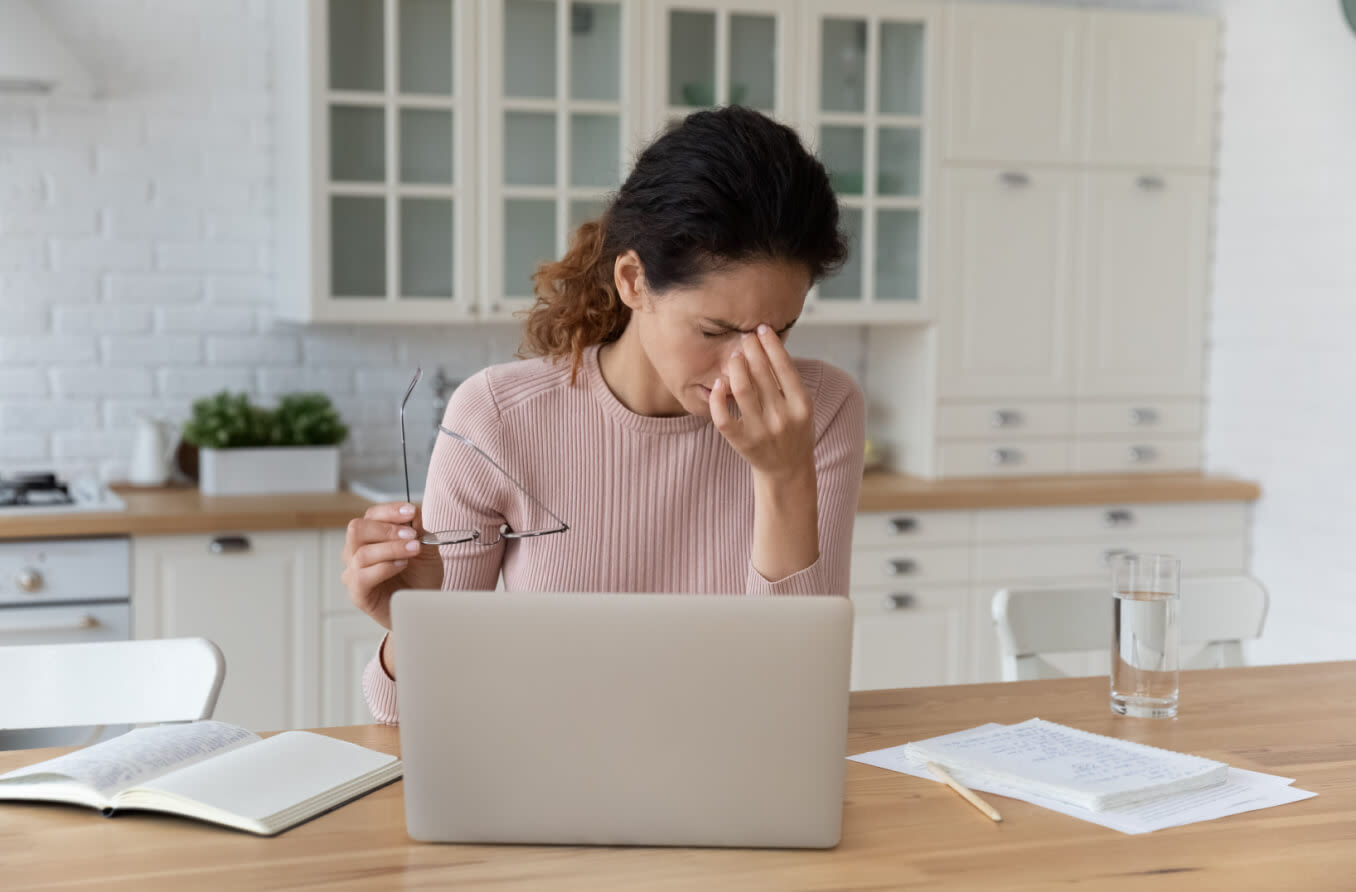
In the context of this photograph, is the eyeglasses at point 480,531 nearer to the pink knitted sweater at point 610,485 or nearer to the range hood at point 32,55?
the pink knitted sweater at point 610,485

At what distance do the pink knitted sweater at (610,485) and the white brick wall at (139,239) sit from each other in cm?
188

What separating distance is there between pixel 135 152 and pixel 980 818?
9.25ft

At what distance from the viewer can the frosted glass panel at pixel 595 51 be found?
11.0 feet

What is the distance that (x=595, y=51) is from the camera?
133 inches

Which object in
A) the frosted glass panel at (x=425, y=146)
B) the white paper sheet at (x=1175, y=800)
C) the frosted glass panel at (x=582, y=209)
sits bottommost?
the white paper sheet at (x=1175, y=800)

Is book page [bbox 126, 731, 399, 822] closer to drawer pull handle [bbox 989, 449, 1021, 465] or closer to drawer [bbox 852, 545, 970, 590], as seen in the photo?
drawer [bbox 852, 545, 970, 590]

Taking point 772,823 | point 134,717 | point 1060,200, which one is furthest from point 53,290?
point 772,823

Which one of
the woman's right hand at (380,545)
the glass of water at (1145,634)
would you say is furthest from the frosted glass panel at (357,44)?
the glass of water at (1145,634)

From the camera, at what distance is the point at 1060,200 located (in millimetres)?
3691

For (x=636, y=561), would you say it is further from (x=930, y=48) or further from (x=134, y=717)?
(x=930, y=48)

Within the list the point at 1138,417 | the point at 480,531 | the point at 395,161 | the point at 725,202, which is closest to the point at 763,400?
the point at 725,202

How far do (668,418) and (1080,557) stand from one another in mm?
2046

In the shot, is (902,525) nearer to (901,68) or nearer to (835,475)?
(901,68)

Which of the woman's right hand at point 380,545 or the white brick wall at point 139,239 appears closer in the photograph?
the woman's right hand at point 380,545
